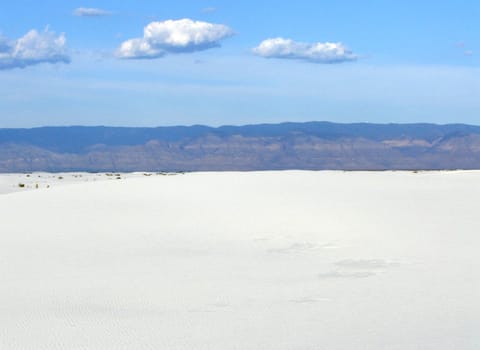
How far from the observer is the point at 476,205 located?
18.0 metres

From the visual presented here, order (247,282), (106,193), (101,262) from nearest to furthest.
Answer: (247,282) → (101,262) → (106,193)

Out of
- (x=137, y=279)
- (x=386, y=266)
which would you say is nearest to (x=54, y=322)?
(x=137, y=279)

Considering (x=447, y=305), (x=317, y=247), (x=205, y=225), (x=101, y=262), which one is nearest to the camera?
(x=447, y=305)

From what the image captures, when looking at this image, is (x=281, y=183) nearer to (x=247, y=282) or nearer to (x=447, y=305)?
(x=247, y=282)

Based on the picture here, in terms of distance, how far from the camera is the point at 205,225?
16047 millimetres

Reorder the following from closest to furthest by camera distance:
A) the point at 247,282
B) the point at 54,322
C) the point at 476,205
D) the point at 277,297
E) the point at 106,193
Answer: the point at 54,322 → the point at 277,297 → the point at 247,282 → the point at 476,205 → the point at 106,193

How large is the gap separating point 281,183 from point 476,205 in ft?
24.0

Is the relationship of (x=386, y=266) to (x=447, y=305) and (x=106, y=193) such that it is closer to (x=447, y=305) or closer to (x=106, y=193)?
(x=447, y=305)

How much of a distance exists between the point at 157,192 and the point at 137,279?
11247 millimetres

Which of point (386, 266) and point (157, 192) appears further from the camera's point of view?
point (157, 192)

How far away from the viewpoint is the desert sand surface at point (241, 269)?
765cm

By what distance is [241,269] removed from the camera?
1155 cm

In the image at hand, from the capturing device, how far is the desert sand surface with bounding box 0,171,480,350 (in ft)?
25.1

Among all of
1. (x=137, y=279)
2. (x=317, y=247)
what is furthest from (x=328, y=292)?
(x=317, y=247)
